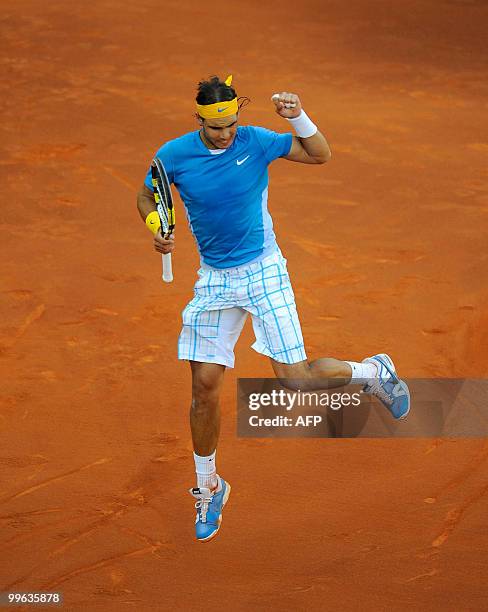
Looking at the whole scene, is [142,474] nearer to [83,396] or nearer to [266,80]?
[83,396]

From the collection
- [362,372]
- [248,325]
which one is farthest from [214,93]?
[248,325]

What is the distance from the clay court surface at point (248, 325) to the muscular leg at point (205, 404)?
56 cm

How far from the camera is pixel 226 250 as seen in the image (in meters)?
6.30

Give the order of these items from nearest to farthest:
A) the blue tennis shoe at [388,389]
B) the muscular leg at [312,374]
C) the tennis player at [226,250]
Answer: the tennis player at [226,250]
the muscular leg at [312,374]
the blue tennis shoe at [388,389]

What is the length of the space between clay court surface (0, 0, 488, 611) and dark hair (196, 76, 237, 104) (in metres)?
2.37

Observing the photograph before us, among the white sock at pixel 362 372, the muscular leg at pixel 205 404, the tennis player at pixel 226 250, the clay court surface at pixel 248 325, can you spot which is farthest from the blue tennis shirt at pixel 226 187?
the clay court surface at pixel 248 325

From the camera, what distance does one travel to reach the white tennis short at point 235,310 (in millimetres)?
6297

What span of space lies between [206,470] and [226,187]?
5.29ft

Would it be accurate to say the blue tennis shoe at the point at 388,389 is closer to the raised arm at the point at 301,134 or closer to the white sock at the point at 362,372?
the white sock at the point at 362,372

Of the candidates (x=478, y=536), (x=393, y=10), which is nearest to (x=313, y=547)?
(x=478, y=536)

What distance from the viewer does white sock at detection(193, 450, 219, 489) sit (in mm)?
6430

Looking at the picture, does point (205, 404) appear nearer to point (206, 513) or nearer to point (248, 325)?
point (206, 513)

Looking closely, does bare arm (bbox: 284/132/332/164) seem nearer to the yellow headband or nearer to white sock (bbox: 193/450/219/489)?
the yellow headband

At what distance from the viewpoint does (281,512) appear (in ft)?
21.8
